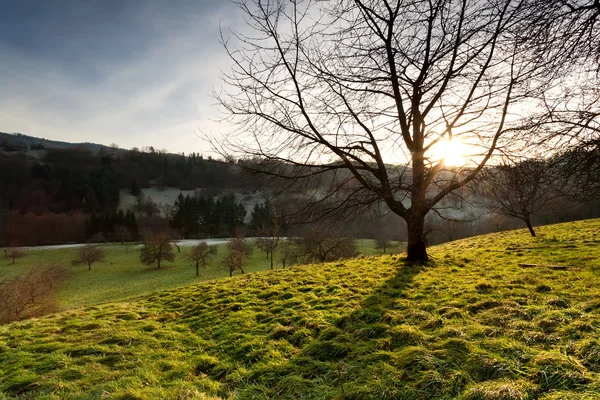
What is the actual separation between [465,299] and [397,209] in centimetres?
356

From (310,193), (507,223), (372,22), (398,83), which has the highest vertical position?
(372,22)

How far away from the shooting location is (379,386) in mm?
2666

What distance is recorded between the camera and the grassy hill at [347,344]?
2631 millimetres

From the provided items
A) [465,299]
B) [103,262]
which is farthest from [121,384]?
[103,262]

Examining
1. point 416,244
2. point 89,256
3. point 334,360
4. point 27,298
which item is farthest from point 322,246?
point 89,256

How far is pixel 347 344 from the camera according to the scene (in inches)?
144

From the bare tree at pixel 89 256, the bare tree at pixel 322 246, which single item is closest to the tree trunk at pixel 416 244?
the bare tree at pixel 322 246

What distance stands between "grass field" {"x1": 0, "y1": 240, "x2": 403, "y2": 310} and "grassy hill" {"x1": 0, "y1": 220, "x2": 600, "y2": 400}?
21.2 meters

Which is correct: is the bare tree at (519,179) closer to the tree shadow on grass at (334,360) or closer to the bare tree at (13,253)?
the tree shadow on grass at (334,360)

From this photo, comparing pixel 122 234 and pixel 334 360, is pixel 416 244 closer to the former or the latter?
pixel 334 360

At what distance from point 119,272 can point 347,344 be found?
147 ft

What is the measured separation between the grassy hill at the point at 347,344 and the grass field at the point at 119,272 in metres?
21.2

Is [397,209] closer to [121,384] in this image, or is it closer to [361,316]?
[361,316]

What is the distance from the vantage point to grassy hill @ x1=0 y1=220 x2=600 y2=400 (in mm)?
2631
